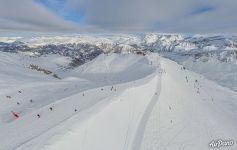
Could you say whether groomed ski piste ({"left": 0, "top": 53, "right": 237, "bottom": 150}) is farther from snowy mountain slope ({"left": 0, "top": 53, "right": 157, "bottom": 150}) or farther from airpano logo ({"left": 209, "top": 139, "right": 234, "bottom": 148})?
airpano logo ({"left": 209, "top": 139, "right": 234, "bottom": 148})

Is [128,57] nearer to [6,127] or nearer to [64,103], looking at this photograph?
[64,103]

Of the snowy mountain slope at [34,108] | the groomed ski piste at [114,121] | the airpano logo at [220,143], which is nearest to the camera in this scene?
the groomed ski piste at [114,121]

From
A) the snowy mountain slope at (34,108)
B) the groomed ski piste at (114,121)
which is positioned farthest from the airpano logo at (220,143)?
the snowy mountain slope at (34,108)

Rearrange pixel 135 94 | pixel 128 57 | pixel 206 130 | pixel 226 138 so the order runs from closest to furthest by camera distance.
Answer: pixel 226 138 < pixel 206 130 < pixel 135 94 < pixel 128 57

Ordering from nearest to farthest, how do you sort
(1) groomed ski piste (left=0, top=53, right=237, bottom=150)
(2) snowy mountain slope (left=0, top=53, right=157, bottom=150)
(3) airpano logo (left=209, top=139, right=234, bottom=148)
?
(1) groomed ski piste (left=0, top=53, right=237, bottom=150)
(2) snowy mountain slope (left=0, top=53, right=157, bottom=150)
(3) airpano logo (left=209, top=139, right=234, bottom=148)

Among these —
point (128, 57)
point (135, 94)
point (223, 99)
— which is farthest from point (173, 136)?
point (128, 57)

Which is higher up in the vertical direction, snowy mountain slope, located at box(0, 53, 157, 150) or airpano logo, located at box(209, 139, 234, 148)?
snowy mountain slope, located at box(0, 53, 157, 150)

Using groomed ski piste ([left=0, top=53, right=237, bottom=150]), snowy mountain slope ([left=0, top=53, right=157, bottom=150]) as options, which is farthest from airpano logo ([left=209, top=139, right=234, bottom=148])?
snowy mountain slope ([left=0, top=53, right=157, bottom=150])

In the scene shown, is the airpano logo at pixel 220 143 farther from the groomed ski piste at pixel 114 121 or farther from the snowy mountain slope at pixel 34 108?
the snowy mountain slope at pixel 34 108

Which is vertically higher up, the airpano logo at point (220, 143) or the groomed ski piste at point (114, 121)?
the groomed ski piste at point (114, 121)

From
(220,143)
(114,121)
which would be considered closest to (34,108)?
(114,121)

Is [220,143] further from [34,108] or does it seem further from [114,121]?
[34,108]
